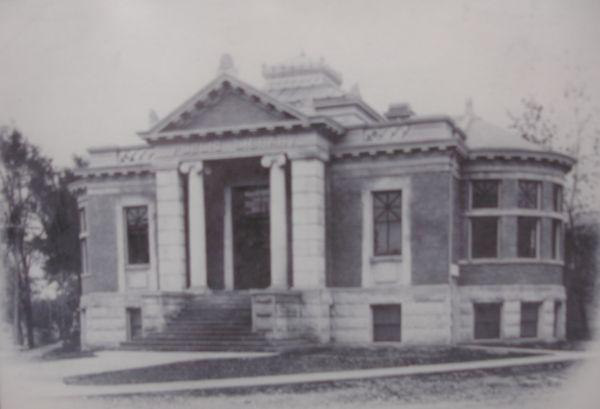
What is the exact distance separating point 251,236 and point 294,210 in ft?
3.40

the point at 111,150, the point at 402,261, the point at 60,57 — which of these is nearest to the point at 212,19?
the point at 60,57

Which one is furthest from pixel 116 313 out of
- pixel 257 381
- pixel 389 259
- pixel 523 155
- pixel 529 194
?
pixel 523 155

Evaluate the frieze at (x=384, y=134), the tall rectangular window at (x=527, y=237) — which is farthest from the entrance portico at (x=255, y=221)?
the tall rectangular window at (x=527, y=237)

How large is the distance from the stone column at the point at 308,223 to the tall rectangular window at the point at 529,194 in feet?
10.7

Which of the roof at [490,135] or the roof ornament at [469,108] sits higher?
the roof ornament at [469,108]

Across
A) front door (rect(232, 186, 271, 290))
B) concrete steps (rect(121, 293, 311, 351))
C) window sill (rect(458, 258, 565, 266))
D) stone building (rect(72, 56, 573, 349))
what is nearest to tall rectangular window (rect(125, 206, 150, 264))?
stone building (rect(72, 56, 573, 349))

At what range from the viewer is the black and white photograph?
19.0ft

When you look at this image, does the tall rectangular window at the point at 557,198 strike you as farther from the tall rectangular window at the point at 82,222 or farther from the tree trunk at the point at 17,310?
the tree trunk at the point at 17,310

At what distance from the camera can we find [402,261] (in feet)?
31.5

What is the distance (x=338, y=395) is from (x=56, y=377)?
8.63 feet

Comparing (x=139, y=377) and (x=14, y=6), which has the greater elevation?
(x=14, y=6)

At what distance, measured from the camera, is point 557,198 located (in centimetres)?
602

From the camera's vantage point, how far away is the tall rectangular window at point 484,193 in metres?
7.39

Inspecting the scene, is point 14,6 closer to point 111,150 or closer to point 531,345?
point 111,150
